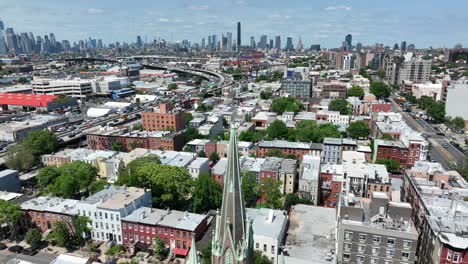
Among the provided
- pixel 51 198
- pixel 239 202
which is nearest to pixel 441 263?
pixel 239 202

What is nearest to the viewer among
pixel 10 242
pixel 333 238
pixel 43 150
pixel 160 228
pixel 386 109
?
pixel 333 238

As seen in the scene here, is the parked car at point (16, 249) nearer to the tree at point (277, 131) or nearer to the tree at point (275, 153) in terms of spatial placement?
the tree at point (275, 153)

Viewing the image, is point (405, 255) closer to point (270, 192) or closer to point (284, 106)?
point (270, 192)

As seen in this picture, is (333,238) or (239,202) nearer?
(239,202)

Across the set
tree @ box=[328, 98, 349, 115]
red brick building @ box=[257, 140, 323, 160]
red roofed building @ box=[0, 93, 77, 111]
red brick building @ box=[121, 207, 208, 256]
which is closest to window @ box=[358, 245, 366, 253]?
red brick building @ box=[121, 207, 208, 256]

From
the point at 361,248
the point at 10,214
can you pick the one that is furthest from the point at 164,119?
the point at 361,248

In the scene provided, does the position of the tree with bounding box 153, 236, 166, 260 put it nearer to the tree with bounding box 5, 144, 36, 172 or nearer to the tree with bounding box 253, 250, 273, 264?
the tree with bounding box 253, 250, 273, 264

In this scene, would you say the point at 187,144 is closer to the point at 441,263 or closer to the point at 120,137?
the point at 120,137
